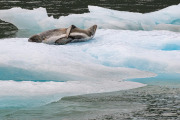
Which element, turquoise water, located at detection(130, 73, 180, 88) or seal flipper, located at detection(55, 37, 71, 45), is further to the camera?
seal flipper, located at detection(55, 37, 71, 45)

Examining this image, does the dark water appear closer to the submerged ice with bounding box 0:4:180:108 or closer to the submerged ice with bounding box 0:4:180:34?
the submerged ice with bounding box 0:4:180:34

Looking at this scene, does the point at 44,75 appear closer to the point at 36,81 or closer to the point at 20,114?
the point at 36,81

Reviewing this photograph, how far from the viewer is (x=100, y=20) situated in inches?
641

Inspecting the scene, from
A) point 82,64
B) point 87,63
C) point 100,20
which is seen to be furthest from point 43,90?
point 100,20

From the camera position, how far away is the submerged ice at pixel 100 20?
15880 mm

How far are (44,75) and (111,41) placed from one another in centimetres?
288

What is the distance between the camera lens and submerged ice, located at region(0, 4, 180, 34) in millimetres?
15880

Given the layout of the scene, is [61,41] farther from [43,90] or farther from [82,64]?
[43,90]

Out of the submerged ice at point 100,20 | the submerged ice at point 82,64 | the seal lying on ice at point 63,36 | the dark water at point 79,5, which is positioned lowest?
the submerged ice at point 82,64

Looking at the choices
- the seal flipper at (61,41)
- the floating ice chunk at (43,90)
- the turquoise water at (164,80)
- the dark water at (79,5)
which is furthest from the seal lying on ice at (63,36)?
the dark water at (79,5)

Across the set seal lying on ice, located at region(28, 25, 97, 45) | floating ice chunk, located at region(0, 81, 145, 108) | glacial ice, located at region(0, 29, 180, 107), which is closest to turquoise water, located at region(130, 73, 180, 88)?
glacial ice, located at region(0, 29, 180, 107)

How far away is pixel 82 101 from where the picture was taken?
26.4 feet

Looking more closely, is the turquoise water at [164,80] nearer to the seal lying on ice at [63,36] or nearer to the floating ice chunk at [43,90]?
the floating ice chunk at [43,90]

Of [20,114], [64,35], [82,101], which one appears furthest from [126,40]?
[20,114]
